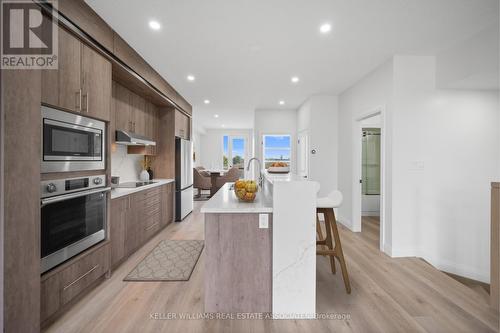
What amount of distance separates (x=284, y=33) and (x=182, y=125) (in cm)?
319

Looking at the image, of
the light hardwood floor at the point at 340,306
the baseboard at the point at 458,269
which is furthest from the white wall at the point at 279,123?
the light hardwood floor at the point at 340,306

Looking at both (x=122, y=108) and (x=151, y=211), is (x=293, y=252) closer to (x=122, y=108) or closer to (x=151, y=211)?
(x=151, y=211)

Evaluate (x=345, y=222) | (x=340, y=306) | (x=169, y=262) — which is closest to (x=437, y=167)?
(x=345, y=222)

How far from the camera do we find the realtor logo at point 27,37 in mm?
1379

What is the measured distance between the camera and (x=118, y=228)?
2645mm

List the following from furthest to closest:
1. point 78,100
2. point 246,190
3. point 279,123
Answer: point 279,123 → point 246,190 → point 78,100

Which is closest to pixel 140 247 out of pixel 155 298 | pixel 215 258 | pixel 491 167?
pixel 155 298

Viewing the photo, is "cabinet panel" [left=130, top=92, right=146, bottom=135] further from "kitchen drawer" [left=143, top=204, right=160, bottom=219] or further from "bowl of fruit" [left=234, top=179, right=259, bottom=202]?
"bowl of fruit" [left=234, top=179, right=259, bottom=202]

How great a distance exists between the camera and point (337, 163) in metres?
4.84

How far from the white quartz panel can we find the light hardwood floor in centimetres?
12

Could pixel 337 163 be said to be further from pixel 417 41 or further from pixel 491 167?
pixel 417 41

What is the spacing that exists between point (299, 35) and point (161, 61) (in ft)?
6.20

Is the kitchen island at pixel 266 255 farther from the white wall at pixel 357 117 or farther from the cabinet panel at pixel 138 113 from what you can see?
the cabinet panel at pixel 138 113

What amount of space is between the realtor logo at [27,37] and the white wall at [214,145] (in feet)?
28.6
